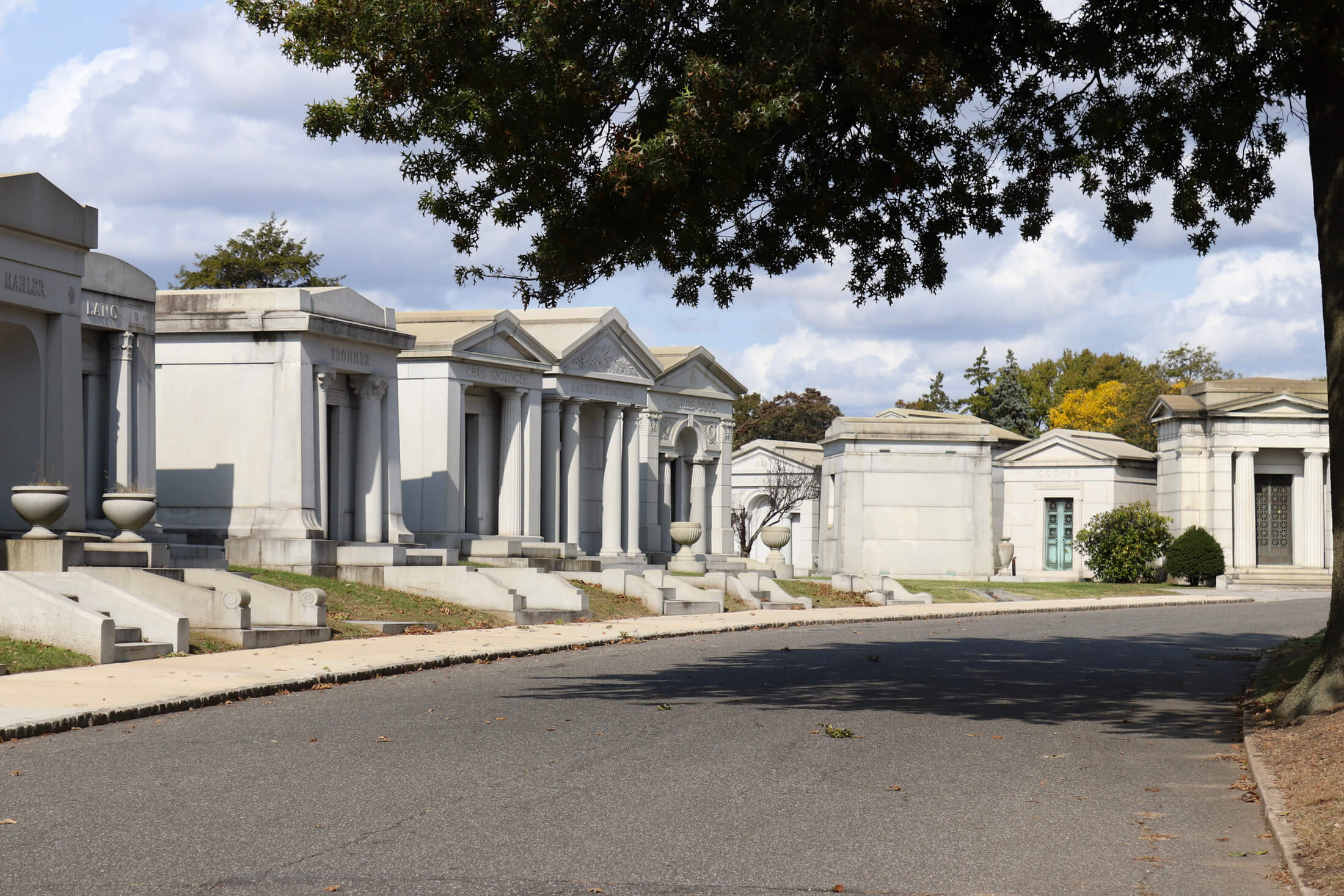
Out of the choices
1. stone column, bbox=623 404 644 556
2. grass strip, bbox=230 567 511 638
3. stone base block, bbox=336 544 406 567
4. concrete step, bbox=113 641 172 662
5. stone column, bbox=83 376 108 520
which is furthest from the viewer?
stone column, bbox=623 404 644 556

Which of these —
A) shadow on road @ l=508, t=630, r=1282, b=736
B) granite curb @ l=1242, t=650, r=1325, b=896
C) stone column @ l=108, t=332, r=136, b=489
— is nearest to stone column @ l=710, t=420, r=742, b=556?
stone column @ l=108, t=332, r=136, b=489

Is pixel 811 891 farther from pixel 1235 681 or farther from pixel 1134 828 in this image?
pixel 1235 681

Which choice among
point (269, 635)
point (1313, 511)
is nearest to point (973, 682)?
point (269, 635)

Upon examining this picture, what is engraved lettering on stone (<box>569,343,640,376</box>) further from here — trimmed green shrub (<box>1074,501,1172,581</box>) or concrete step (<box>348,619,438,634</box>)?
trimmed green shrub (<box>1074,501,1172,581</box>)

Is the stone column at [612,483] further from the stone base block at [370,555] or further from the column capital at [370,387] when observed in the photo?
the stone base block at [370,555]

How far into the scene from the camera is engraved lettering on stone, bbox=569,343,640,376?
39.8 metres

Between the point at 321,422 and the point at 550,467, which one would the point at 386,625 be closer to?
the point at 321,422

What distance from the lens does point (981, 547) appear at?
156ft

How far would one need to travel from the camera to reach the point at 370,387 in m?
30.5

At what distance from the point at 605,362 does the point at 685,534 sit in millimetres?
5275

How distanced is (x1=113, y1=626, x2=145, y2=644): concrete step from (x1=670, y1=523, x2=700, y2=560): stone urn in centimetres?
2263

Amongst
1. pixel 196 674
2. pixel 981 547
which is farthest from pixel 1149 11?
pixel 981 547

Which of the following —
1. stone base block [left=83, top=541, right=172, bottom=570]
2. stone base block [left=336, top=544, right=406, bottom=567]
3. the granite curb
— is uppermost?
stone base block [left=83, top=541, right=172, bottom=570]

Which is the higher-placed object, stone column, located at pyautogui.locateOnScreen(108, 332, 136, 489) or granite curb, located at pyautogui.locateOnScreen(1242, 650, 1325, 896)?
stone column, located at pyautogui.locateOnScreen(108, 332, 136, 489)
